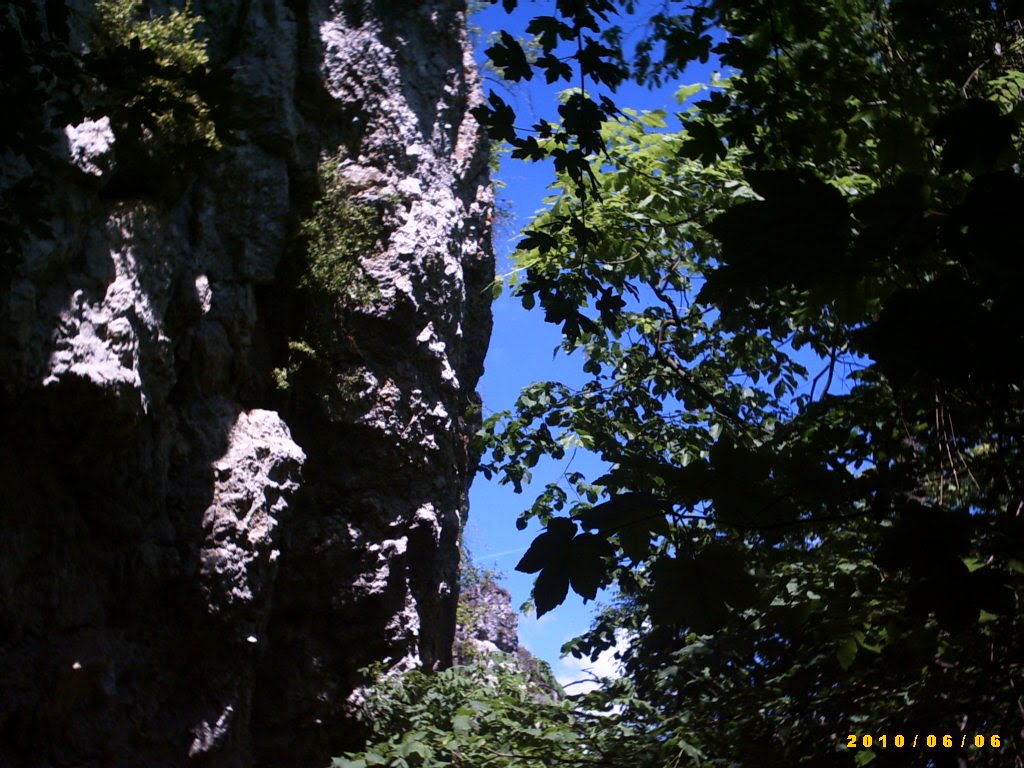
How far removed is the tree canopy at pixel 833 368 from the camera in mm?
912

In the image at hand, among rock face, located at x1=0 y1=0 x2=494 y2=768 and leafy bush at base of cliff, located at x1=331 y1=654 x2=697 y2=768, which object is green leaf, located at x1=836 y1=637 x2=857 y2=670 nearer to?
leafy bush at base of cliff, located at x1=331 y1=654 x2=697 y2=768

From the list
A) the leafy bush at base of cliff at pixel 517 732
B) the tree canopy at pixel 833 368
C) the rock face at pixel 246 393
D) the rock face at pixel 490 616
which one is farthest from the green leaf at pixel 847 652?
the rock face at pixel 490 616

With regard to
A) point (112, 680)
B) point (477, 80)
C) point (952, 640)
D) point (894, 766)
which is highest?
point (477, 80)

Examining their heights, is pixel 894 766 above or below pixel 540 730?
below

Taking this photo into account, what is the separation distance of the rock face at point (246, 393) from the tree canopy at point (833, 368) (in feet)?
4.51

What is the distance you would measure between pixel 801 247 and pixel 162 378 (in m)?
4.49

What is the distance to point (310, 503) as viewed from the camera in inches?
246

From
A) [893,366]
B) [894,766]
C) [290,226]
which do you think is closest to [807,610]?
[894,766]

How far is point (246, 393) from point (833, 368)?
371 centimetres

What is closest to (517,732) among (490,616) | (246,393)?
(246,393)

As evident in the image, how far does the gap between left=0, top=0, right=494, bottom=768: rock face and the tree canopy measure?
1373 mm

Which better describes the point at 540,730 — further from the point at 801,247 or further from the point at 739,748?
the point at 801,247

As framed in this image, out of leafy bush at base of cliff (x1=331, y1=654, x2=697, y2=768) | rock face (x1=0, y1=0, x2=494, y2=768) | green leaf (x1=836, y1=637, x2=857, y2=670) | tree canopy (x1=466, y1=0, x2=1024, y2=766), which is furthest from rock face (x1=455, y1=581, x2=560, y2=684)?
green leaf (x1=836, y1=637, x2=857, y2=670)
